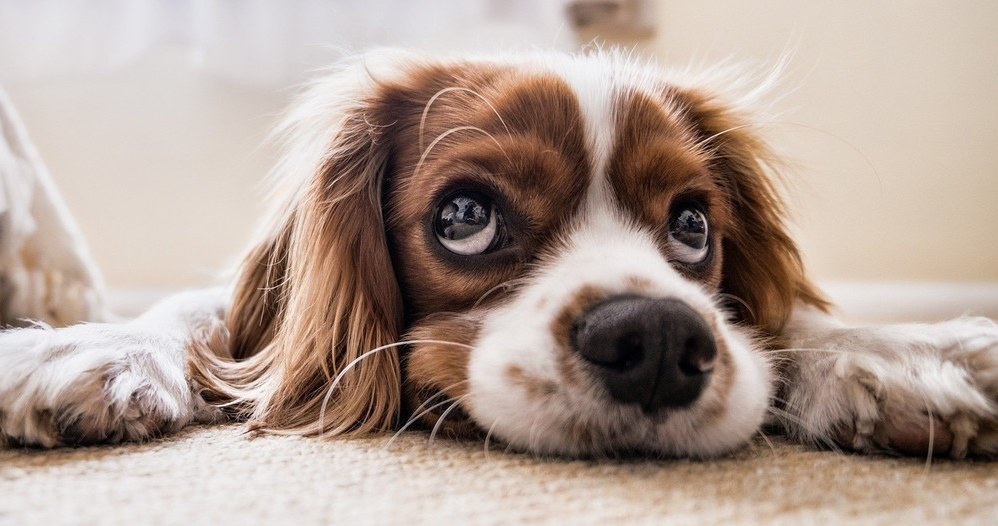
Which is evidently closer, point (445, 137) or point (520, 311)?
Answer: point (520, 311)

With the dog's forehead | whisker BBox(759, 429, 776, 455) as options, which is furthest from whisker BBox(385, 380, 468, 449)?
whisker BBox(759, 429, 776, 455)

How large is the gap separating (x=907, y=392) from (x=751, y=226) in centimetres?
69

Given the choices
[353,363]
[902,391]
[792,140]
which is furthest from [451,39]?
[902,391]

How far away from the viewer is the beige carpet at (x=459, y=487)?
0.79m

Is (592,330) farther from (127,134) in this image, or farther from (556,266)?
(127,134)

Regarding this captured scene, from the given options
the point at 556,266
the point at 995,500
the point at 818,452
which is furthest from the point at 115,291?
the point at 995,500

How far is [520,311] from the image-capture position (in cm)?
116

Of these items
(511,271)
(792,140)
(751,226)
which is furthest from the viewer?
(792,140)

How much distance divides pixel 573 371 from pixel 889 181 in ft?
8.78

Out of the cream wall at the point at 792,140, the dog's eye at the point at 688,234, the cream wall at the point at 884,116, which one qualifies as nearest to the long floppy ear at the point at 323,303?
the dog's eye at the point at 688,234

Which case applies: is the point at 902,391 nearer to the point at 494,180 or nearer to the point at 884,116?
the point at 494,180

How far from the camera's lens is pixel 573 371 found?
40.0 inches

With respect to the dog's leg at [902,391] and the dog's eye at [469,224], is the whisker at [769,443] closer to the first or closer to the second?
the dog's leg at [902,391]

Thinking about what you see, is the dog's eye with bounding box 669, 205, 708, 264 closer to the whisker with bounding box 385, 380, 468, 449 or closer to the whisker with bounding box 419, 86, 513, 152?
the whisker with bounding box 419, 86, 513, 152
